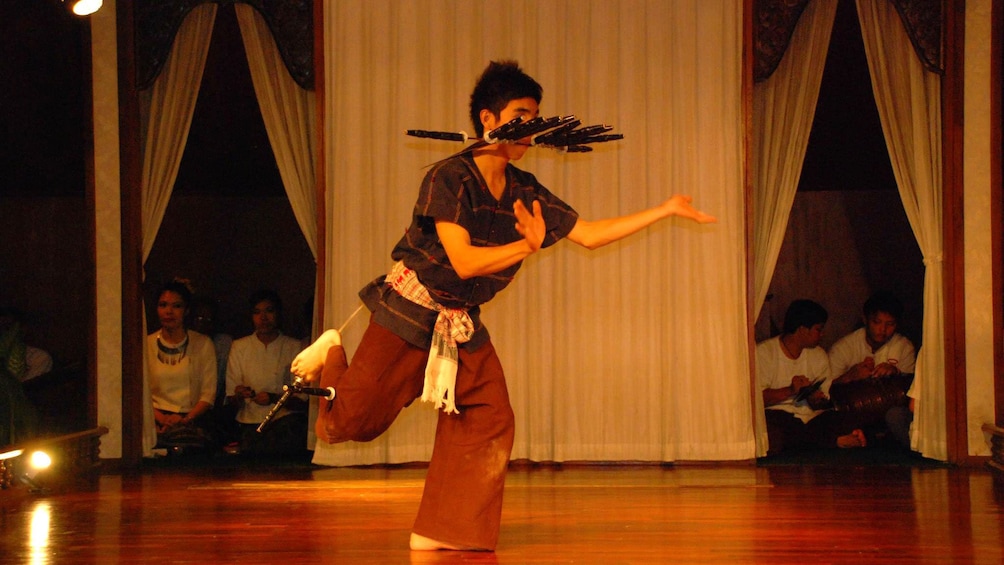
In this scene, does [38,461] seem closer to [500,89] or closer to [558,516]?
[558,516]

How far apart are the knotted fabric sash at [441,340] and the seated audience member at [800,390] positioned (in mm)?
2675

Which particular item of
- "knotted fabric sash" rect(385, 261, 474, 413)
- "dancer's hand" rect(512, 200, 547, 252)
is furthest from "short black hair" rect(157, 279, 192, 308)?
"dancer's hand" rect(512, 200, 547, 252)

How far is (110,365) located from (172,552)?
222 cm

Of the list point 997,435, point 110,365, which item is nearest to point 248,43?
point 110,365

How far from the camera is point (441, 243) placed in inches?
110

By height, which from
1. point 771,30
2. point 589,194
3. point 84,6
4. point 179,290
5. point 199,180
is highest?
point 771,30

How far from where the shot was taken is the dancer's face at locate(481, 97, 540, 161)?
111 inches

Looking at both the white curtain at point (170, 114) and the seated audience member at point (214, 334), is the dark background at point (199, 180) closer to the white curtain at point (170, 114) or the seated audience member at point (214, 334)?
the white curtain at point (170, 114)

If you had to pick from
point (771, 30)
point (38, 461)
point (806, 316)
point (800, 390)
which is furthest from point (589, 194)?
point (38, 461)

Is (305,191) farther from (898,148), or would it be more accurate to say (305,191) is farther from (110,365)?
(898,148)

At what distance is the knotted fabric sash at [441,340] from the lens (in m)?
2.82

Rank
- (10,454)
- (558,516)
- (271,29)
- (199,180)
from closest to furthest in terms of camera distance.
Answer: (558,516), (10,454), (271,29), (199,180)

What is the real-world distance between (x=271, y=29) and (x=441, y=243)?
2.62m

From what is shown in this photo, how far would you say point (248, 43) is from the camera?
504cm
